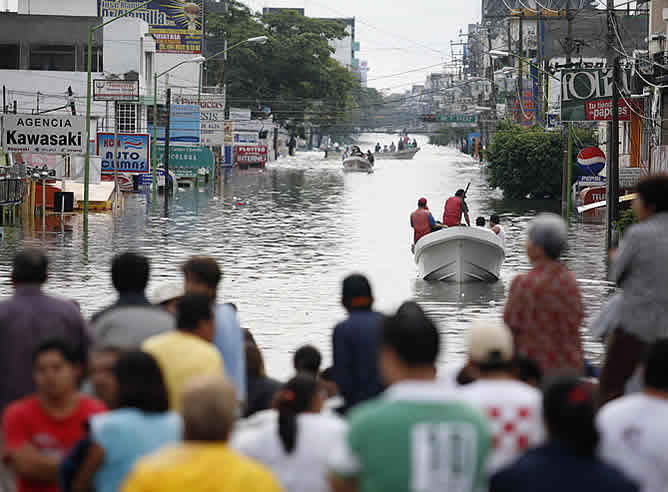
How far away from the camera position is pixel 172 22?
79.9 metres

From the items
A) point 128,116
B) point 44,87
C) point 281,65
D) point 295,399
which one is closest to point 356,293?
point 295,399

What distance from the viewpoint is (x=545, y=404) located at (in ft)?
16.3

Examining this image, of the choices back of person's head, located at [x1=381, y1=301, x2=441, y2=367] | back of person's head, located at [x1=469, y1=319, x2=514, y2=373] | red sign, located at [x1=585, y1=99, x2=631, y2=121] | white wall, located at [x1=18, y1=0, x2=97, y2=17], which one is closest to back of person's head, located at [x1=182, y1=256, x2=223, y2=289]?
back of person's head, located at [x1=469, y1=319, x2=514, y2=373]

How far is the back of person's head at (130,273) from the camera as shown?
7.06 m

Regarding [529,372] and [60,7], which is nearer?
→ [529,372]

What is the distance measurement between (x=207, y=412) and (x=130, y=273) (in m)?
2.75

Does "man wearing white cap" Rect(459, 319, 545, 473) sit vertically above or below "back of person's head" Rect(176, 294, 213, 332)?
below

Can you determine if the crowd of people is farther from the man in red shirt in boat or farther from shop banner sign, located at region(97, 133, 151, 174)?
shop banner sign, located at region(97, 133, 151, 174)

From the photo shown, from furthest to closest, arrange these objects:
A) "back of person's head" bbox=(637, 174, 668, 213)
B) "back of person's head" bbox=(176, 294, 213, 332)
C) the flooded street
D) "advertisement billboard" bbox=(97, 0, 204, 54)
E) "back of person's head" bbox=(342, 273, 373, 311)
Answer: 1. "advertisement billboard" bbox=(97, 0, 204, 54)
2. the flooded street
3. "back of person's head" bbox=(637, 174, 668, 213)
4. "back of person's head" bbox=(342, 273, 373, 311)
5. "back of person's head" bbox=(176, 294, 213, 332)

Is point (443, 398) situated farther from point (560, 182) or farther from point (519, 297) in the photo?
point (560, 182)

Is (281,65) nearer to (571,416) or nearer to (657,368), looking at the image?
(657,368)

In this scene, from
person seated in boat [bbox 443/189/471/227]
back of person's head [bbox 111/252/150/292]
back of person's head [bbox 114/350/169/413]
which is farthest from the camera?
person seated in boat [bbox 443/189/471/227]

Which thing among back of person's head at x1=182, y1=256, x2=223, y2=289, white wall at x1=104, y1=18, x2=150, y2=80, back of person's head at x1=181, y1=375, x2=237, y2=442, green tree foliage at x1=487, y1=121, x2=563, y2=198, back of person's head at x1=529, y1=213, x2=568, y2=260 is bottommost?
back of person's head at x1=181, y1=375, x2=237, y2=442

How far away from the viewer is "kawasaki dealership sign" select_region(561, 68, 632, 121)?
3553cm
